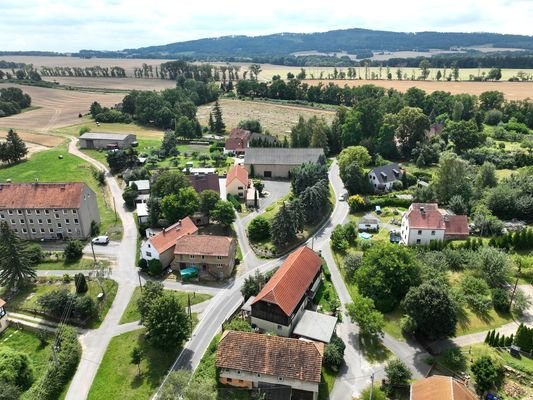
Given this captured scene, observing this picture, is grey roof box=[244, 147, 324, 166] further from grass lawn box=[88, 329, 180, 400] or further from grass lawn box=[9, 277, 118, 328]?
grass lawn box=[88, 329, 180, 400]

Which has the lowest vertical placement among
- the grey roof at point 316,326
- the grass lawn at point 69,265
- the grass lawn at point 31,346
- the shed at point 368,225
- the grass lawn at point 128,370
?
the grass lawn at point 31,346

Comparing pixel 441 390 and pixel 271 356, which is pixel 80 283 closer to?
pixel 271 356

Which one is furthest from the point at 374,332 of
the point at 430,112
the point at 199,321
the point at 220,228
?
the point at 430,112

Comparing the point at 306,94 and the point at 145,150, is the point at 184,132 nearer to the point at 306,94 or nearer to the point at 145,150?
the point at 145,150

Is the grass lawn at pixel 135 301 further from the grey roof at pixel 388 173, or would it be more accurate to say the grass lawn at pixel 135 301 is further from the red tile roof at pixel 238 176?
the grey roof at pixel 388 173

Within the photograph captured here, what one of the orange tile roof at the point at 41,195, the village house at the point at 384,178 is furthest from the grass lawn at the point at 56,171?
the village house at the point at 384,178

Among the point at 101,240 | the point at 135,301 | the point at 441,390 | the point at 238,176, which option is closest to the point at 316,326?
the point at 441,390
